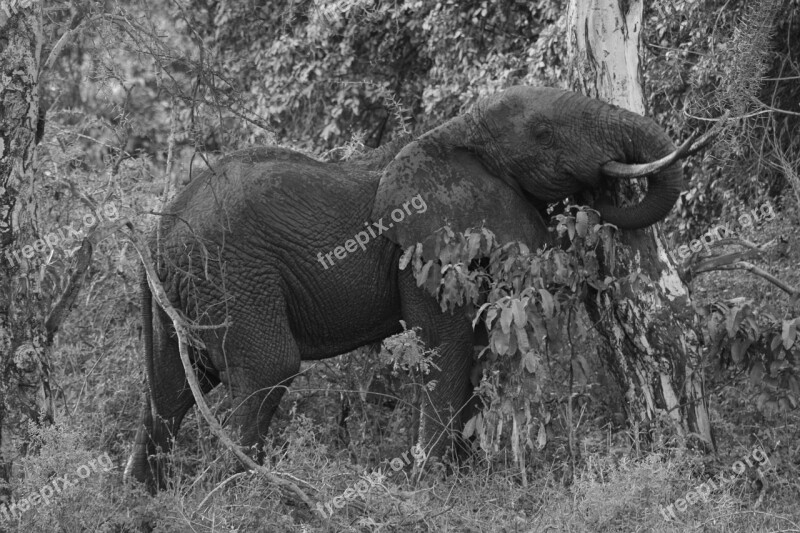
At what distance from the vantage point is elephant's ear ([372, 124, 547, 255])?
6742 millimetres

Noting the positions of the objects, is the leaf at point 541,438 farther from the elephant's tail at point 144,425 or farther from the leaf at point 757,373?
the elephant's tail at point 144,425

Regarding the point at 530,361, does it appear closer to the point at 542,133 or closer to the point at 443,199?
the point at 443,199

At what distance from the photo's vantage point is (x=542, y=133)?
268 inches

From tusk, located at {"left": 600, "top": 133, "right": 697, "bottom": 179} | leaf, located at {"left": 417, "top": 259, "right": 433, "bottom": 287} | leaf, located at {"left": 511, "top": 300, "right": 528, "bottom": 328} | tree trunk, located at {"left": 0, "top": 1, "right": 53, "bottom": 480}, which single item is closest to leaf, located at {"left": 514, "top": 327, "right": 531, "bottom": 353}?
leaf, located at {"left": 511, "top": 300, "right": 528, "bottom": 328}

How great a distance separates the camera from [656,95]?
10.1m

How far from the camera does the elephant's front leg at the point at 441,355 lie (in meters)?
6.60

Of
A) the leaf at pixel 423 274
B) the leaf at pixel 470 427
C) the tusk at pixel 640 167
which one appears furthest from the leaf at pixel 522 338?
the tusk at pixel 640 167

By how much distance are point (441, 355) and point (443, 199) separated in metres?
0.86

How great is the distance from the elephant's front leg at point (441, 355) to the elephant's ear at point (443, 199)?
0.28 meters
